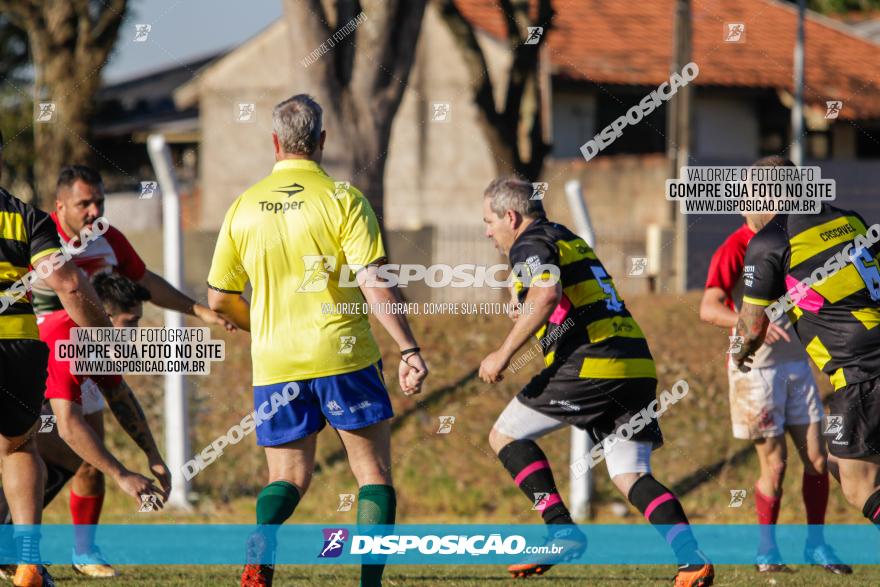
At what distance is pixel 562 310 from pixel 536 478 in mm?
889

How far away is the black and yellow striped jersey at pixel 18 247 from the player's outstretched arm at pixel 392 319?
150 centimetres

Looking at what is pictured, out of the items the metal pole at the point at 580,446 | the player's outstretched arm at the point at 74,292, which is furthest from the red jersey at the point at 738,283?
the player's outstretched arm at the point at 74,292

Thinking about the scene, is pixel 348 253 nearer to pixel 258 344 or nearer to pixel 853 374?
pixel 258 344

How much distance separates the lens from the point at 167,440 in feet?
33.1

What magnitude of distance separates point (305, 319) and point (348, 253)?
36 centimetres

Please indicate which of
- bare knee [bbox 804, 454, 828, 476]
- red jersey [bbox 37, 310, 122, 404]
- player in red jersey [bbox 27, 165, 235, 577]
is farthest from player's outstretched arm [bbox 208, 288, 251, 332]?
bare knee [bbox 804, 454, 828, 476]

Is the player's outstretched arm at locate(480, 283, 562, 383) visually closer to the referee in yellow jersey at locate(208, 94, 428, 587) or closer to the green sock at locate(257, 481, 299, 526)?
the referee in yellow jersey at locate(208, 94, 428, 587)

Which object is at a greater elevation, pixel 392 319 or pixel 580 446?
pixel 392 319

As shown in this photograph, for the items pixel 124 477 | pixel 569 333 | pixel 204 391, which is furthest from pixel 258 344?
pixel 204 391

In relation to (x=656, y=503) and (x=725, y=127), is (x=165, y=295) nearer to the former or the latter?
(x=656, y=503)

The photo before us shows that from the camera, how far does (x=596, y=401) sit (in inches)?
247

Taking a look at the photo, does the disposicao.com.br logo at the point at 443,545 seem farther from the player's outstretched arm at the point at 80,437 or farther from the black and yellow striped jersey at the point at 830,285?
the black and yellow striped jersey at the point at 830,285

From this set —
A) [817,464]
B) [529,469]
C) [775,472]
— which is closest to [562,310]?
[529,469]

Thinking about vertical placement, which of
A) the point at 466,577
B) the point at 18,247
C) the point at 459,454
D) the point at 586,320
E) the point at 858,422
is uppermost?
the point at 18,247
